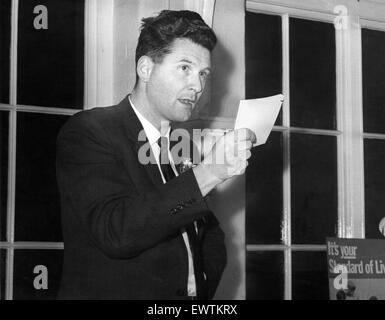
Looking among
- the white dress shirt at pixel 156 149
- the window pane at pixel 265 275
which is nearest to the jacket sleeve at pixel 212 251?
the white dress shirt at pixel 156 149

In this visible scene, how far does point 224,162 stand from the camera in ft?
4.93

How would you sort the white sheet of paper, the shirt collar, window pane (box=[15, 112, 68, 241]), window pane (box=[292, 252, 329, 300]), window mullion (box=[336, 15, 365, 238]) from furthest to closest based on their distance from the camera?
window mullion (box=[336, 15, 365, 238]) < window pane (box=[292, 252, 329, 300]) < window pane (box=[15, 112, 68, 241]) < the shirt collar < the white sheet of paper

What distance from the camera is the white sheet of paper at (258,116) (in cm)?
165

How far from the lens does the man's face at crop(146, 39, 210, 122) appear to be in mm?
1790

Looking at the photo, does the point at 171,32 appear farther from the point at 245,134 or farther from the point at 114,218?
the point at 114,218

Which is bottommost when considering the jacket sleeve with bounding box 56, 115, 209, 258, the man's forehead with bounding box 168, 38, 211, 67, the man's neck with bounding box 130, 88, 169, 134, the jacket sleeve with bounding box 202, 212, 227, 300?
the jacket sleeve with bounding box 202, 212, 227, 300

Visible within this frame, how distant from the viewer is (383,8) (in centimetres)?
266

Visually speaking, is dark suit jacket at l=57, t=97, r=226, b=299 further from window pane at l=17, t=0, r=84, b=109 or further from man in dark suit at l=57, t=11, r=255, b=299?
window pane at l=17, t=0, r=84, b=109

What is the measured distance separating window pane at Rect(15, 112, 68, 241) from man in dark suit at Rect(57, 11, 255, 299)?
14 centimetres

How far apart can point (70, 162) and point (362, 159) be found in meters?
1.26

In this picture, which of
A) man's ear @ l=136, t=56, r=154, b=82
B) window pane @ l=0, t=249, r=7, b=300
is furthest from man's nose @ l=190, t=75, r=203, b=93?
window pane @ l=0, t=249, r=7, b=300

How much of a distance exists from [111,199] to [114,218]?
0.05 m

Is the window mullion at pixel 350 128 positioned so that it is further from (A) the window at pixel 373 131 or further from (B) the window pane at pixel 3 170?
(B) the window pane at pixel 3 170
